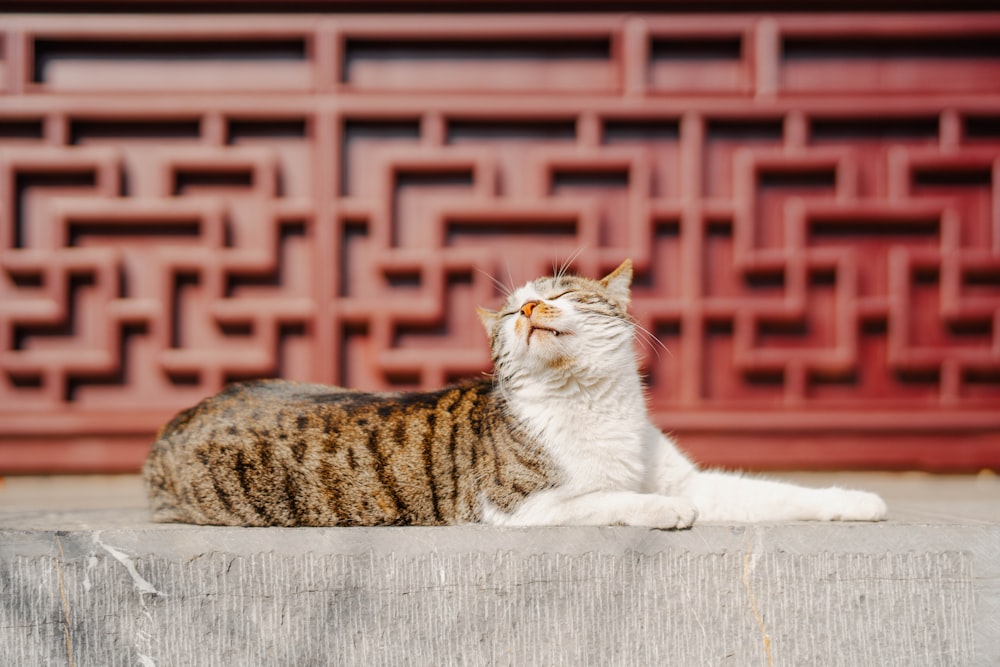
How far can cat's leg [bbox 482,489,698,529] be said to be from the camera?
5.76ft

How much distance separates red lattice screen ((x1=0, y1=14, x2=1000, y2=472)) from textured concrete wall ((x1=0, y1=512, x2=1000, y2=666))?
1616 mm

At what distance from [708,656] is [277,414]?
1.32 m

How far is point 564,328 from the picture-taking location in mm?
1851

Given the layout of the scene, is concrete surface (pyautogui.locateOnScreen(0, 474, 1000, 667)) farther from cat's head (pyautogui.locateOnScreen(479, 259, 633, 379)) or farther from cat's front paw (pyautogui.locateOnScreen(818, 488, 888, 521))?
cat's head (pyautogui.locateOnScreen(479, 259, 633, 379))

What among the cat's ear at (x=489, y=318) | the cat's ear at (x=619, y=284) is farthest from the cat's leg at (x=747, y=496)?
the cat's ear at (x=489, y=318)

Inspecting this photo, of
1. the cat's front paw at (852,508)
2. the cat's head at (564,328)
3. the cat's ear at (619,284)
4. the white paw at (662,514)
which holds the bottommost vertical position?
the cat's front paw at (852,508)

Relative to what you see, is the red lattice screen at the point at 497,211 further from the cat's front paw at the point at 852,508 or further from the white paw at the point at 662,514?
the white paw at the point at 662,514

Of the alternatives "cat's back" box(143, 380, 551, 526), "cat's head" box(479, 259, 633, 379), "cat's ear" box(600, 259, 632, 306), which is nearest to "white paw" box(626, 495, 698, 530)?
"cat's back" box(143, 380, 551, 526)

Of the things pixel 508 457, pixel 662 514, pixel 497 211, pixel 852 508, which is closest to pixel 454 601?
pixel 508 457

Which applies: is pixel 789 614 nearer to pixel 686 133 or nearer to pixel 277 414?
pixel 277 414

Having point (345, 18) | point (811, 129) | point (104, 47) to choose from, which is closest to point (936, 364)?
point (811, 129)

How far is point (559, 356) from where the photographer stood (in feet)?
6.12

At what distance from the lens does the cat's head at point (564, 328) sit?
6.08ft

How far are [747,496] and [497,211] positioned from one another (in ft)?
6.38
